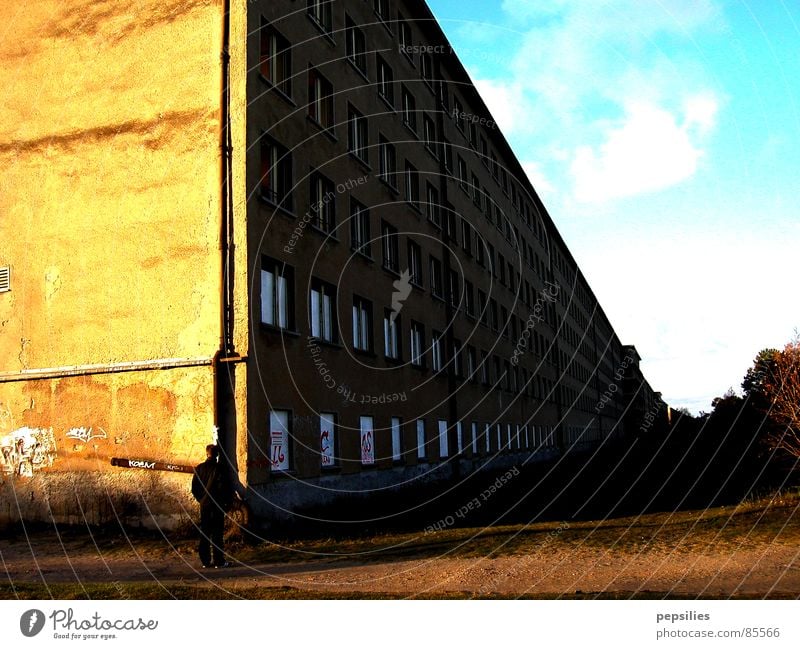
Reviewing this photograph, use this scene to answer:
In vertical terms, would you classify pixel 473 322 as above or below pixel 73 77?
below

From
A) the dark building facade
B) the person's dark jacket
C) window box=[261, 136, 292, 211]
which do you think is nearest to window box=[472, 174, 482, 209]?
the dark building facade

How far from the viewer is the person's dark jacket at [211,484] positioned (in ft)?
41.8

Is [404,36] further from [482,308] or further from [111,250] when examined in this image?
[111,250]

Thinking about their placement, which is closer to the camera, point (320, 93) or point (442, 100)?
point (320, 93)

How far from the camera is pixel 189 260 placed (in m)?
17.1

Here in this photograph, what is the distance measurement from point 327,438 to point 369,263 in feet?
21.2

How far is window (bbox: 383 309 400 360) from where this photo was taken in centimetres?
2514

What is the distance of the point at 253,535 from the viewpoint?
51.0 ft

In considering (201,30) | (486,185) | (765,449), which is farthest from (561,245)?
(201,30)

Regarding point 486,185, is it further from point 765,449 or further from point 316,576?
point 316,576

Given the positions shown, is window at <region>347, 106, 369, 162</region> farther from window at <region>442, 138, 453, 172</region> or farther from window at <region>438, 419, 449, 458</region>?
window at <region>438, 419, 449, 458</region>

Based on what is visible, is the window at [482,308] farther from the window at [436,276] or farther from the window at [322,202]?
the window at [322,202]

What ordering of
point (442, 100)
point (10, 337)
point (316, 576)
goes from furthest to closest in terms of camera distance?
point (442, 100), point (10, 337), point (316, 576)
